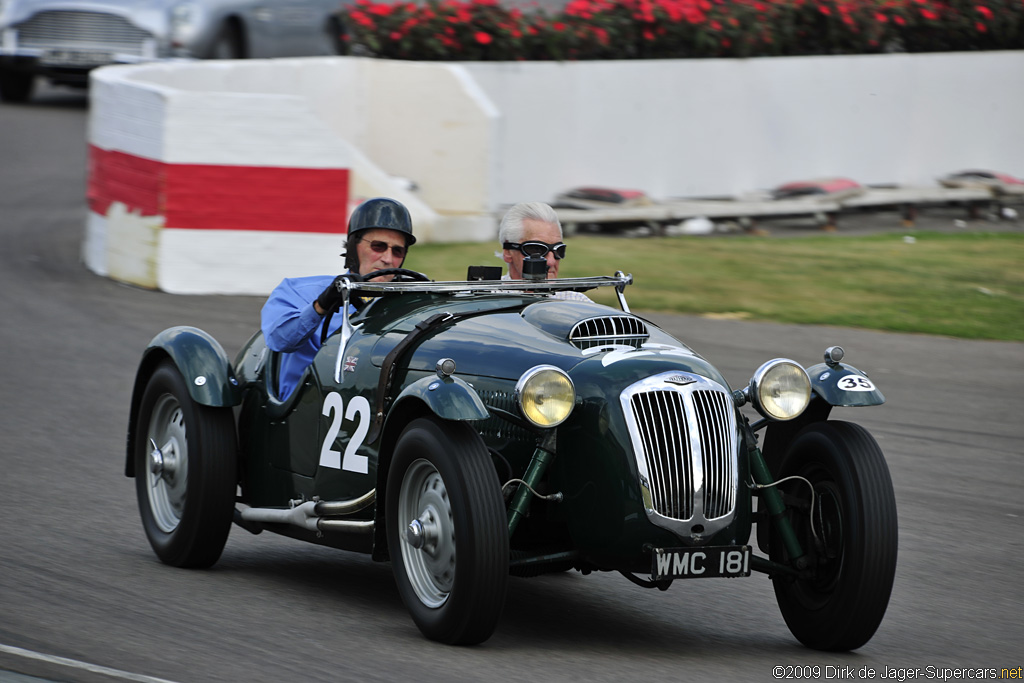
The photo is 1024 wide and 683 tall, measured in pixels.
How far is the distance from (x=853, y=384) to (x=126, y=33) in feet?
50.0

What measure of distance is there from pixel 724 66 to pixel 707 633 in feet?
44.2

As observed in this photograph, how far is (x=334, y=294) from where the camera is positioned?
227 inches

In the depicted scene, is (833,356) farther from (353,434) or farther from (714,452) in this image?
(353,434)

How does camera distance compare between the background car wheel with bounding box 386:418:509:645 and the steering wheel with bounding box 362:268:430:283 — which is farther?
the steering wheel with bounding box 362:268:430:283

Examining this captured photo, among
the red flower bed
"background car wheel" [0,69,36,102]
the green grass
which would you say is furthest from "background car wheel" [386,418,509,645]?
"background car wheel" [0,69,36,102]

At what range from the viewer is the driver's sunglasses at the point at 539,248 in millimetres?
6293

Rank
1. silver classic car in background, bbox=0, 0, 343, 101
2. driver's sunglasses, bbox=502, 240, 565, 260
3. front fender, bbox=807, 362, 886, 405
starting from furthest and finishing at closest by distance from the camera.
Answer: silver classic car in background, bbox=0, 0, 343, 101 → driver's sunglasses, bbox=502, 240, 565, 260 → front fender, bbox=807, 362, 886, 405

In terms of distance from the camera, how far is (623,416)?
4.68 meters

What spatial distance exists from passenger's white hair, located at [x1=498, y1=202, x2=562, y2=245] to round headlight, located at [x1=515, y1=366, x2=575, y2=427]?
5.86 feet

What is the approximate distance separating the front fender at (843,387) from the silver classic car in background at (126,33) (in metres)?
14.6

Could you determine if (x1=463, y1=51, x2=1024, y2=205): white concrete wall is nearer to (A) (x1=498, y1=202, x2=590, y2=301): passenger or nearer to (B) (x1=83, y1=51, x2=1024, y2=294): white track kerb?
(B) (x1=83, y1=51, x2=1024, y2=294): white track kerb

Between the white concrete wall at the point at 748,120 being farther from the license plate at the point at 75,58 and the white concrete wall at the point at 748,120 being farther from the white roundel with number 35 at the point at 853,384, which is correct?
the white roundel with number 35 at the point at 853,384

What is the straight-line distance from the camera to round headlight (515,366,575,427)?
468 centimetres

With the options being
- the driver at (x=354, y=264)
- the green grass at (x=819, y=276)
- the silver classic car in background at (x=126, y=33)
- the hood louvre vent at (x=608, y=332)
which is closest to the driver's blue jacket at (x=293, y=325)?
the driver at (x=354, y=264)
